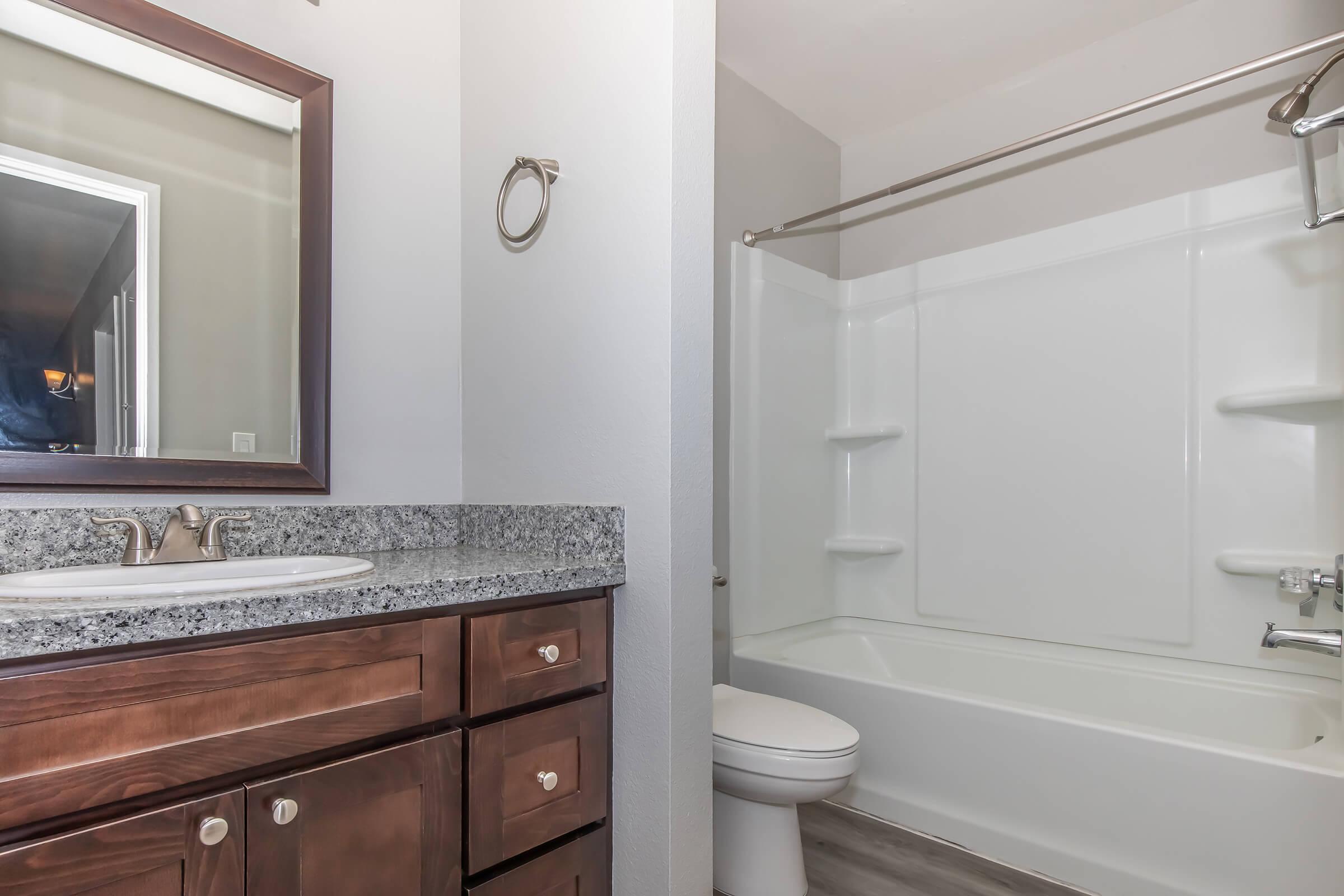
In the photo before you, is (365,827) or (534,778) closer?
(365,827)

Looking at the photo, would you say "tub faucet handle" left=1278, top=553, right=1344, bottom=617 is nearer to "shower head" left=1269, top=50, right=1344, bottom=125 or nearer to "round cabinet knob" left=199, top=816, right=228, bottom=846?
"shower head" left=1269, top=50, right=1344, bottom=125

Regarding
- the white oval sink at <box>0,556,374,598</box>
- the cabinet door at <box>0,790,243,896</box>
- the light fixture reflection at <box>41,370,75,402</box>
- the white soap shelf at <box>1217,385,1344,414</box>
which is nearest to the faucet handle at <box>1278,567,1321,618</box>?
the white soap shelf at <box>1217,385,1344,414</box>

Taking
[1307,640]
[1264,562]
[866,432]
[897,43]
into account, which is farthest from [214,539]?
[1264,562]

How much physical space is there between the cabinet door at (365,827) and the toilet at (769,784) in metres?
0.73

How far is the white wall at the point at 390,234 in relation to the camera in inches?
60.0

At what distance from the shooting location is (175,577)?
43.8 inches

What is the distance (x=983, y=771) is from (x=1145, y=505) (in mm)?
1000

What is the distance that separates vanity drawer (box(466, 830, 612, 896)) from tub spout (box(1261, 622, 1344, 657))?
1644 mm

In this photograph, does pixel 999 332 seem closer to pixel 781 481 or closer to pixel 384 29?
pixel 781 481

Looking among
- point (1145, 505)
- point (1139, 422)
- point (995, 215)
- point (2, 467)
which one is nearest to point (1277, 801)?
point (1145, 505)

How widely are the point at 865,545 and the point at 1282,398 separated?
1365mm

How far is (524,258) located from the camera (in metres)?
1.54

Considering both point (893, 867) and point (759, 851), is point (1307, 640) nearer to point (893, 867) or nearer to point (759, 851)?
point (893, 867)

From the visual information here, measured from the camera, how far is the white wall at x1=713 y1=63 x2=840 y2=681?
2.40 m
